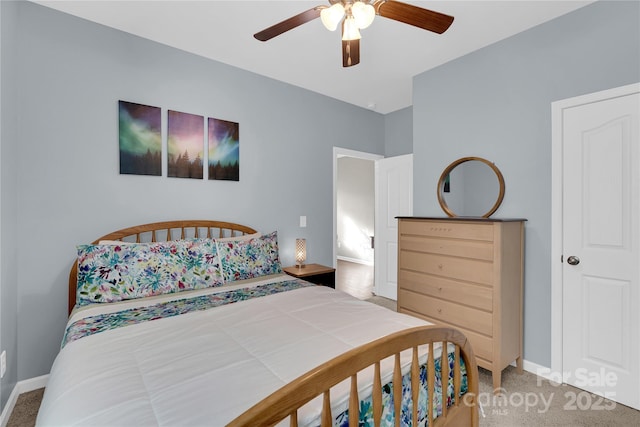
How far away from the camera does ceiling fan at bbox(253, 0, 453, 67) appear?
1499 millimetres

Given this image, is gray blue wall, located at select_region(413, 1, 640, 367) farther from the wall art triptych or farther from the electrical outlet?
the electrical outlet

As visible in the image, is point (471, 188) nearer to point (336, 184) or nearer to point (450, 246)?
point (450, 246)

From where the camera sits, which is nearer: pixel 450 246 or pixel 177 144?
pixel 450 246

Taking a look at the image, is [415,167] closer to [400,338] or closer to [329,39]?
[329,39]

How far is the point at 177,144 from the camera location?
270cm

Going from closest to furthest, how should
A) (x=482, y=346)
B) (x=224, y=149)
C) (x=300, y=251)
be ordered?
(x=482, y=346)
(x=224, y=149)
(x=300, y=251)

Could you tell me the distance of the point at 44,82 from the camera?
2.16 m

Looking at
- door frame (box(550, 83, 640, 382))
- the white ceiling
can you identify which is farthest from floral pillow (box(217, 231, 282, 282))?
door frame (box(550, 83, 640, 382))

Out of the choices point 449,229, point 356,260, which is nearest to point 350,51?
point 449,229

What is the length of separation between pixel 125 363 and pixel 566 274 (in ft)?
9.16

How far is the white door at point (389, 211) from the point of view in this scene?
398cm

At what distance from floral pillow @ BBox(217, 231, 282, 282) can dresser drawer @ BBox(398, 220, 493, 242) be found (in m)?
1.24

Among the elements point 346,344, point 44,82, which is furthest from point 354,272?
point 44,82

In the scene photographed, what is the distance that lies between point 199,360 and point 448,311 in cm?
200
